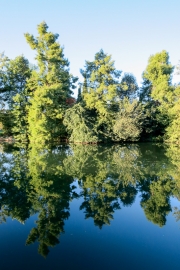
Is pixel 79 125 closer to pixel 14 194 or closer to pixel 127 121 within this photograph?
pixel 127 121

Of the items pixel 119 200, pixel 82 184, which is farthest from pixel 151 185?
pixel 82 184

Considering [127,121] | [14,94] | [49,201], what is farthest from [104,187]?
[14,94]

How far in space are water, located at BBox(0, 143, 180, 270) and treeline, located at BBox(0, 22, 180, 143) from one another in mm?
14511

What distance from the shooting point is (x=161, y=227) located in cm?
533

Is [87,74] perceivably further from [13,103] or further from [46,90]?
[13,103]

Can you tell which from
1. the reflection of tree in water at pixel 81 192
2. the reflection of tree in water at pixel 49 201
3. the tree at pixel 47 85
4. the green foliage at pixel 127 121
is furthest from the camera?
the green foliage at pixel 127 121

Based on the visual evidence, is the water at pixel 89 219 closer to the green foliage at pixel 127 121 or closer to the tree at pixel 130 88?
the green foliage at pixel 127 121

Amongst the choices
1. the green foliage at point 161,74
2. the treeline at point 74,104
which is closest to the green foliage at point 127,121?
the treeline at point 74,104

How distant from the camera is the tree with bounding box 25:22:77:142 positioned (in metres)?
23.5

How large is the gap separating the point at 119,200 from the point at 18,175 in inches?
192

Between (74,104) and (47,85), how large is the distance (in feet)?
12.6

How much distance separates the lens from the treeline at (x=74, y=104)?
23.8 metres

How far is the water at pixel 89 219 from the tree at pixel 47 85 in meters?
14.5

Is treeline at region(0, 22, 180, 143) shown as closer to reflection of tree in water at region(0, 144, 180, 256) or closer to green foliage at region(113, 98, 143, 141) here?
green foliage at region(113, 98, 143, 141)
